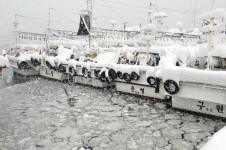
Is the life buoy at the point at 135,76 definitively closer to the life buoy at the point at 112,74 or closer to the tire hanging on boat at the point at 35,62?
the life buoy at the point at 112,74

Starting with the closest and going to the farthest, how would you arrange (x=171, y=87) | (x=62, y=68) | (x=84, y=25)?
(x=171, y=87)
(x=62, y=68)
(x=84, y=25)

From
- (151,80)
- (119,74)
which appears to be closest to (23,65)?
(119,74)

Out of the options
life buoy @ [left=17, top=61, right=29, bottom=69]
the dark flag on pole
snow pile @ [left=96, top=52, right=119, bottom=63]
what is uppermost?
the dark flag on pole

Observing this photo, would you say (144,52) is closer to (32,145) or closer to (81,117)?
(81,117)

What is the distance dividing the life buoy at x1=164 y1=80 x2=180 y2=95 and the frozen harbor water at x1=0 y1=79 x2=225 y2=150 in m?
0.75

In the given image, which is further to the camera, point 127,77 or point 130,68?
point 127,77

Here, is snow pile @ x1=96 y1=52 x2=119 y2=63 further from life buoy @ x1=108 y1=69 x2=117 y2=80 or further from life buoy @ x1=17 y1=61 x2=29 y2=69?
life buoy @ x1=17 y1=61 x2=29 y2=69

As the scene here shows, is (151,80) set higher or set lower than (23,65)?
lower

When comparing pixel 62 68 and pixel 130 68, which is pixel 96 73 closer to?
pixel 130 68

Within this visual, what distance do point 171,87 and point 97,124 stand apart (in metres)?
2.69

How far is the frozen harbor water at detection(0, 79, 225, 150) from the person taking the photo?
272 inches

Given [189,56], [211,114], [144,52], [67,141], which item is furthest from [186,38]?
[67,141]

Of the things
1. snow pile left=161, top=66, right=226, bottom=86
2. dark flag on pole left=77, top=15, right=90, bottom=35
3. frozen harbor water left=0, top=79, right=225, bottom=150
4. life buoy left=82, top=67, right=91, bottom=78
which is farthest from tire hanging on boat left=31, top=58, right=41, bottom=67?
snow pile left=161, top=66, right=226, bottom=86

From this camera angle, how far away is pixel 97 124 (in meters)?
8.30
